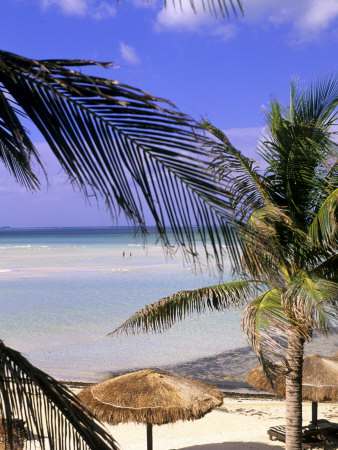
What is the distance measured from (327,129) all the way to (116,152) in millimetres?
5755

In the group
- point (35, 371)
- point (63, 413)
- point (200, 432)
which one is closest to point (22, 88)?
point (35, 371)

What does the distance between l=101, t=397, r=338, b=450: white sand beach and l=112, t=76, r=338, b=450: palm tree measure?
2985 millimetres

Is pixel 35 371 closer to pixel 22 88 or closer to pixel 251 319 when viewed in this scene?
pixel 22 88

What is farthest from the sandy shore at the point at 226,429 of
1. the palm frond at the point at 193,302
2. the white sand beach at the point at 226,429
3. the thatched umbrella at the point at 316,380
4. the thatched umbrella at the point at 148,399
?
the palm frond at the point at 193,302

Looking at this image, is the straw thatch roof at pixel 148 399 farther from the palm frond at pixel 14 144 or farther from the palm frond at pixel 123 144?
the palm frond at pixel 123 144

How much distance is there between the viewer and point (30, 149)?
7.48ft

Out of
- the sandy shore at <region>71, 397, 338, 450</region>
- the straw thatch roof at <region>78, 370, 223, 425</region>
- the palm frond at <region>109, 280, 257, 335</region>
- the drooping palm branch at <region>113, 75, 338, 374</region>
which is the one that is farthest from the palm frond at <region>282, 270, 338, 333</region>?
the sandy shore at <region>71, 397, 338, 450</region>

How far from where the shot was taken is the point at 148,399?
803 centimetres

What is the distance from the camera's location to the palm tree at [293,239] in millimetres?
6316

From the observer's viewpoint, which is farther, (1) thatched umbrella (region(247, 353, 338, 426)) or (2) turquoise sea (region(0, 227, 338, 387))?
(2) turquoise sea (region(0, 227, 338, 387))

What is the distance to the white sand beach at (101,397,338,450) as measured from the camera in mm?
10180

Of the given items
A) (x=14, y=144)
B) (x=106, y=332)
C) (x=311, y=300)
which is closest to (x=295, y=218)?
(x=311, y=300)

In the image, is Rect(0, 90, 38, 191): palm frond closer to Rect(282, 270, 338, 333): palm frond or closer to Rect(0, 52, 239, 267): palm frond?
Rect(0, 52, 239, 267): palm frond

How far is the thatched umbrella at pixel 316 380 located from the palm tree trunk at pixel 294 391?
2015mm
